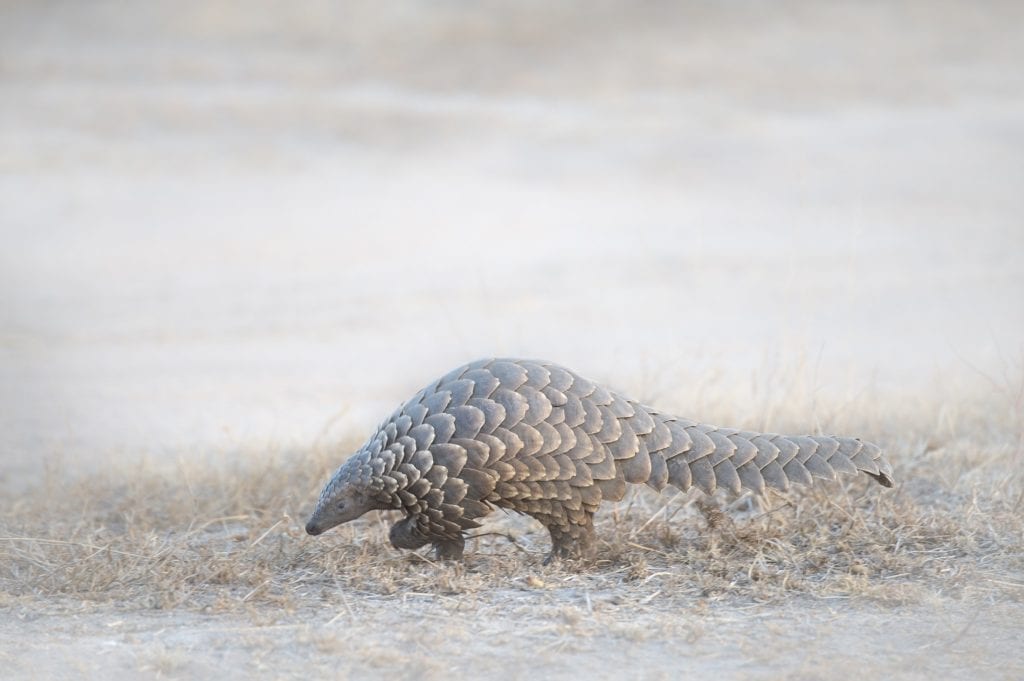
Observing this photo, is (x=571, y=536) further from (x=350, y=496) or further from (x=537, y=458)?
(x=350, y=496)

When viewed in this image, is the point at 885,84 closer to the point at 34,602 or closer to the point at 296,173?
the point at 296,173

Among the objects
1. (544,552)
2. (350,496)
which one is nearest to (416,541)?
(350,496)

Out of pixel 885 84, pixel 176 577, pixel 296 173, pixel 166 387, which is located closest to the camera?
pixel 176 577

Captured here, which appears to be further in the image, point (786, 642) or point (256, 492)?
point (256, 492)

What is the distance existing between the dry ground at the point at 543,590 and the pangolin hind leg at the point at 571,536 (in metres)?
0.08

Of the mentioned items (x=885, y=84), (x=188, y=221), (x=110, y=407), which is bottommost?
(x=110, y=407)

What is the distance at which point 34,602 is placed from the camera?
4.71 meters

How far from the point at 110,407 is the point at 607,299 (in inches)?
252

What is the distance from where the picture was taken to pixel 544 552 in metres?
5.42

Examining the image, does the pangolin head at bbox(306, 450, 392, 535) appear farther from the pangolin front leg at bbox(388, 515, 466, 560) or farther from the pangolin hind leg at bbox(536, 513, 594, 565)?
the pangolin hind leg at bbox(536, 513, 594, 565)

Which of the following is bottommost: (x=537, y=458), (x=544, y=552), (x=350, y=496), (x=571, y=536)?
(x=544, y=552)

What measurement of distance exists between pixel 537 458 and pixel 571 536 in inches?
16.5

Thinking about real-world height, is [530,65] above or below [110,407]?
above

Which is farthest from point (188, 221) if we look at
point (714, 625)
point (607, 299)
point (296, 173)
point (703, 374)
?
point (714, 625)
